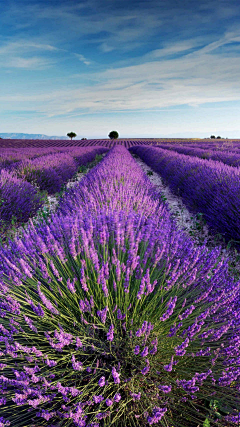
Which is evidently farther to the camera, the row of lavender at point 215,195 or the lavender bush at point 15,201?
the lavender bush at point 15,201

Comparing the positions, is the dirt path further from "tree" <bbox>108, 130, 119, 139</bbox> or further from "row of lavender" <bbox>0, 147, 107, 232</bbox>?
"tree" <bbox>108, 130, 119, 139</bbox>

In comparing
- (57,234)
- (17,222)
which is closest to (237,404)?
(57,234)

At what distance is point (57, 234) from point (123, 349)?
1108 millimetres

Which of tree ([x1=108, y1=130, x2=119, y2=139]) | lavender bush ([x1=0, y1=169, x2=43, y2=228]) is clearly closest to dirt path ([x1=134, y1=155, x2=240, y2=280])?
lavender bush ([x1=0, y1=169, x2=43, y2=228])

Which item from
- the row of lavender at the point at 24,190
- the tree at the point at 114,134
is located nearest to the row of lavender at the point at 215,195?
the row of lavender at the point at 24,190

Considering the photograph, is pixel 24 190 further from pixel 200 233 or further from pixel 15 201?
pixel 200 233

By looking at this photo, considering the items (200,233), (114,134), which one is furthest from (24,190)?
(114,134)

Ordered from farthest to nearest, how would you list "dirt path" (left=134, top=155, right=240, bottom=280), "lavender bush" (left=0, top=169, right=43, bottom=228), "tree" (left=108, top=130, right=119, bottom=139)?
"tree" (left=108, top=130, right=119, bottom=139) < "lavender bush" (left=0, top=169, right=43, bottom=228) < "dirt path" (left=134, top=155, right=240, bottom=280)

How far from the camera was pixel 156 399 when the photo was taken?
118 cm

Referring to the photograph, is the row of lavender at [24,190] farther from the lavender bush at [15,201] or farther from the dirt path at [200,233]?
the dirt path at [200,233]

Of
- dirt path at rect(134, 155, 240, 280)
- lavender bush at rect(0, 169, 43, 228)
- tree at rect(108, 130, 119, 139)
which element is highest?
tree at rect(108, 130, 119, 139)

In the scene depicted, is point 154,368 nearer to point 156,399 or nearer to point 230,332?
point 156,399

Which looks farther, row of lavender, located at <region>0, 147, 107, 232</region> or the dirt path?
row of lavender, located at <region>0, 147, 107, 232</region>

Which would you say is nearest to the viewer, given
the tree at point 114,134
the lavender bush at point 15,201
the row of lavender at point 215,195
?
the row of lavender at point 215,195
